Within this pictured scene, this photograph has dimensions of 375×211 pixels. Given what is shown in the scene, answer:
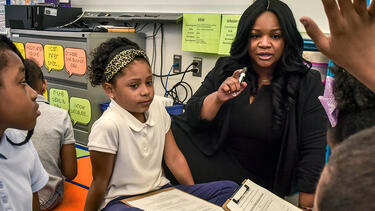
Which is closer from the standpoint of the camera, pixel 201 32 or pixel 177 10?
pixel 201 32

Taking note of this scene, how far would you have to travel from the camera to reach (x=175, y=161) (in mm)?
1420

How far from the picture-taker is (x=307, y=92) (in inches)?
56.9

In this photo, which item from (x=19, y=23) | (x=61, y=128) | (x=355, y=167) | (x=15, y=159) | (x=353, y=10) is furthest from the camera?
(x=19, y=23)

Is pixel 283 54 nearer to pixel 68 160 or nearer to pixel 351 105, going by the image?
pixel 351 105

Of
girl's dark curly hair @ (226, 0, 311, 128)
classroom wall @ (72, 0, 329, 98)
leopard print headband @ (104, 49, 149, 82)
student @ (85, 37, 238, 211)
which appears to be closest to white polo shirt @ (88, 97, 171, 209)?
student @ (85, 37, 238, 211)

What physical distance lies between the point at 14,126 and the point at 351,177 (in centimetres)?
84

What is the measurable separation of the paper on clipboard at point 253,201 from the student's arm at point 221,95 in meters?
0.36

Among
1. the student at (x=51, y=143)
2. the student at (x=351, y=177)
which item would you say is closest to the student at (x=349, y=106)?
the student at (x=351, y=177)

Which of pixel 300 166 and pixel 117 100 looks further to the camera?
pixel 300 166

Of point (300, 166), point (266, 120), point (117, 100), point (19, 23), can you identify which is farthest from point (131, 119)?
point (19, 23)

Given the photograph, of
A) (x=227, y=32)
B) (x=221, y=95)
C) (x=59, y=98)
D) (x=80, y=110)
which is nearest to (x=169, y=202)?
(x=221, y=95)

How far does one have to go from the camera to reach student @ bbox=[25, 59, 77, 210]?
1384mm

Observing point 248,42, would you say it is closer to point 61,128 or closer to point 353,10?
point 61,128

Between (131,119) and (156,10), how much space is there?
1559 millimetres
